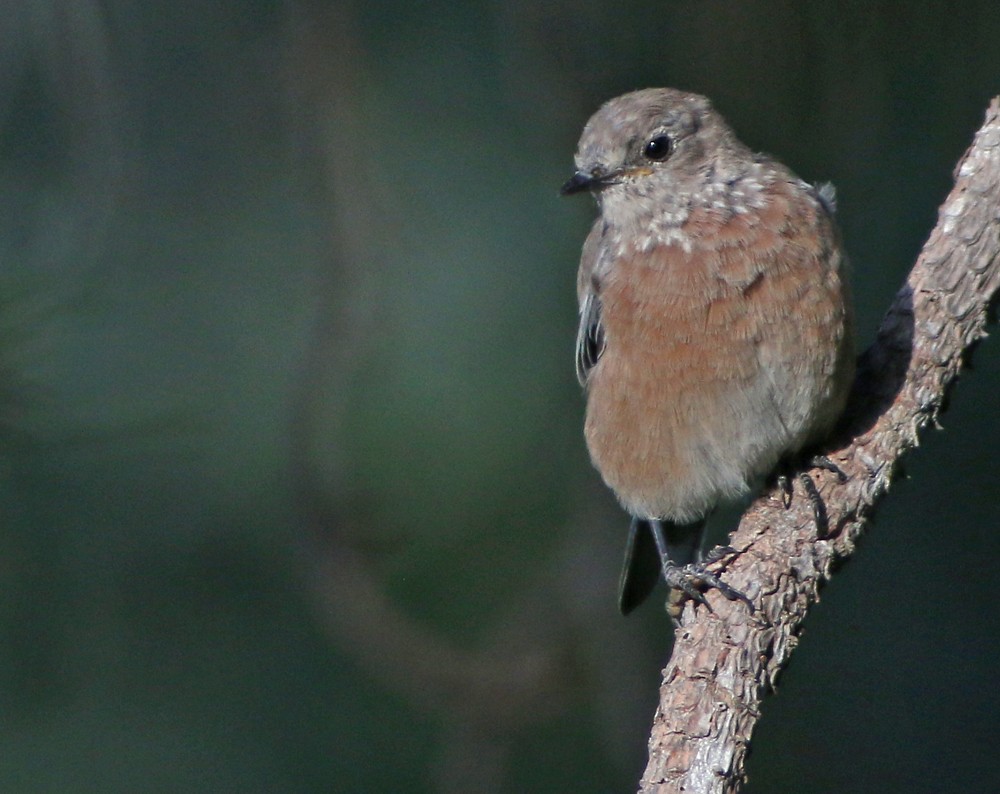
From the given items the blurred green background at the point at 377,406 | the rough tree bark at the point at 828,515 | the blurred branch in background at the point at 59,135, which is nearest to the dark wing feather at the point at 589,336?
the rough tree bark at the point at 828,515

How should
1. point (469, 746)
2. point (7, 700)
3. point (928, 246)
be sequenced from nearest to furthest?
point (928, 246)
point (7, 700)
point (469, 746)

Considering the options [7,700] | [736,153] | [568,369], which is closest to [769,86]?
[568,369]

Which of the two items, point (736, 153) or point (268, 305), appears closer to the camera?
point (736, 153)

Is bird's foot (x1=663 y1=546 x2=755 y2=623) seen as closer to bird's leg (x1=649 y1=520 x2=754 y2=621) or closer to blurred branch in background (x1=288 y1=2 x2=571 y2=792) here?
bird's leg (x1=649 y1=520 x2=754 y2=621)

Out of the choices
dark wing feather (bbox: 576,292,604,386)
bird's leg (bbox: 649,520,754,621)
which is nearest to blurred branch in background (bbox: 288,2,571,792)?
dark wing feather (bbox: 576,292,604,386)

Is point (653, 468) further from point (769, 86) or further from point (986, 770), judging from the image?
point (986, 770)

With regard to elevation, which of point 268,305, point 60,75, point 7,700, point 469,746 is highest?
point 60,75
